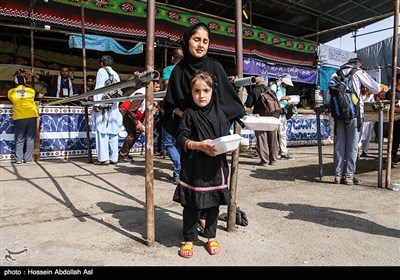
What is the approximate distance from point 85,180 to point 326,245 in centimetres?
332

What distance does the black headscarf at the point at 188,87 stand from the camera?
2.38m

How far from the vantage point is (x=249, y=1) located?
9.38 metres

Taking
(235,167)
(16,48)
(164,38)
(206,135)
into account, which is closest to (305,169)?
(235,167)

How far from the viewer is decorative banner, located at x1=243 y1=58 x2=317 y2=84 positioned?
10078mm

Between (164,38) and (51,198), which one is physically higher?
(164,38)

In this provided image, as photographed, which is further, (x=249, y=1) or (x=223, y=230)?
(x=249, y=1)

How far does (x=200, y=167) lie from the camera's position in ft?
7.27

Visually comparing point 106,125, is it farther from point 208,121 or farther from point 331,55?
point 331,55

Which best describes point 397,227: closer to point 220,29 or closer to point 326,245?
point 326,245

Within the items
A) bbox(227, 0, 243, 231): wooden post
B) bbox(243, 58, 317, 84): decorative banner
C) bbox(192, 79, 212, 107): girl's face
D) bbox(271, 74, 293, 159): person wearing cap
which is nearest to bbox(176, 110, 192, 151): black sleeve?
bbox(192, 79, 212, 107): girl's face

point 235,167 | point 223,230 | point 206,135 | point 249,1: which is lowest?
point 223,230

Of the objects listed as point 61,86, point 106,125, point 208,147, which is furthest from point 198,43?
point 61,86

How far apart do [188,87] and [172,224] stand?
1251 mm

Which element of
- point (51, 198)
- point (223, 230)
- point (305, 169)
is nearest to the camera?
point (223, 230)
